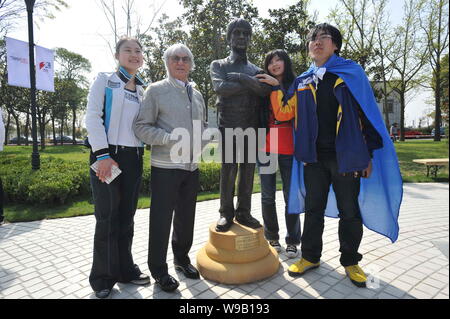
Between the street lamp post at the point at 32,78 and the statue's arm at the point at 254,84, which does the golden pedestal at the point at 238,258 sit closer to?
the statue's arm at the point at 254,84

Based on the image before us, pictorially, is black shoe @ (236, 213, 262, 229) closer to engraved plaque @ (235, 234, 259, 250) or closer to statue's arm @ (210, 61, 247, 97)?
engraved plaque @ (235, 234, 259, 250)

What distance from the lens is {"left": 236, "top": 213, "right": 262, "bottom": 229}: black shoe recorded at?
3.45m

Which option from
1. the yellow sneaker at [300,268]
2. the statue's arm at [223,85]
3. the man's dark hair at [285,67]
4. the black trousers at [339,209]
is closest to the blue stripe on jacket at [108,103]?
the statue's arm at [223,85]

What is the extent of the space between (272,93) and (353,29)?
70.1ft

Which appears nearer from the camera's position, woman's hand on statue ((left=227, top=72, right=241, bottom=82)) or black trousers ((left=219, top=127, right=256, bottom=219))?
woman's hand on statue ((left=227, top=72, right=241, bottom=82))

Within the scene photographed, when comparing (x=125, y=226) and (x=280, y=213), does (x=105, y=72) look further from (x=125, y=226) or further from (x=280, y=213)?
(x=280, y=213)

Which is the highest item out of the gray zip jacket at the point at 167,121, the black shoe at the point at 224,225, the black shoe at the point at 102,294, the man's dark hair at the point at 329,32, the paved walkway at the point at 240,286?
the man's dark hair at the point at 329,32

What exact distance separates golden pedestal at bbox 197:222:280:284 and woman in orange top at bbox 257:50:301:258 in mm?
573

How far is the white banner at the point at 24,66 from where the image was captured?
8.52 meters

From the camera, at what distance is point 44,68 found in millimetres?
9586

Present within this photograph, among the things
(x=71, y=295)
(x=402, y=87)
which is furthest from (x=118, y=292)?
(x=402, y=87)

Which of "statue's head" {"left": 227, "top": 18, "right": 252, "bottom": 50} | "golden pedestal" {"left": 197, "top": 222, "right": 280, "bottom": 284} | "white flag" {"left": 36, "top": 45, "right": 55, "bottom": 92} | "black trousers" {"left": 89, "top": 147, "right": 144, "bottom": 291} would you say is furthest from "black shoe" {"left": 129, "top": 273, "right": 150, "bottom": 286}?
"white flag" {"left": 36, "top": 45, "right": 55, "bottom": 92}

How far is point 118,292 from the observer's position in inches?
115

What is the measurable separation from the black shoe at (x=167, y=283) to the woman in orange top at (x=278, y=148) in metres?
1.55
